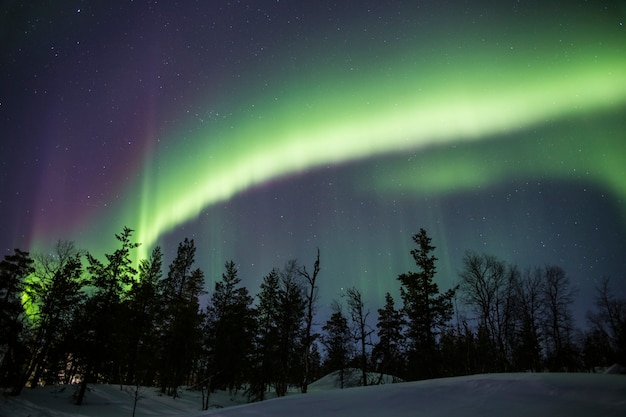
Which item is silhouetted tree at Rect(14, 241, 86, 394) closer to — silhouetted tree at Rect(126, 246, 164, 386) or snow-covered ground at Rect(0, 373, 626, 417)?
silhouetted tree at Rect(126, 246, 164, 386)

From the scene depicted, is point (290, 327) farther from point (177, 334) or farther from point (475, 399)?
point (475, 399)

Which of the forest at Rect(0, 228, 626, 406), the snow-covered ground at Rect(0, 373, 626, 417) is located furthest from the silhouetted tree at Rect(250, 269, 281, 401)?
the snow-covered ground at Rect(0, 373, 626, 417)

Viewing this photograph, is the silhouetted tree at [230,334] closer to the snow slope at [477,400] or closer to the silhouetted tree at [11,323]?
the silhouetted tree at [11,323]

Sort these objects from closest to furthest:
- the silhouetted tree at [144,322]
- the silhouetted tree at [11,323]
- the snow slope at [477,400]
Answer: the snow slope at [477,400] < the silhouetted tree at [11,323] < the silhouetted tree at [144,322]

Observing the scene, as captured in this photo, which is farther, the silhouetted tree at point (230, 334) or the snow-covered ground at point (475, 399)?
the silhouetted tree at point (230, 334)

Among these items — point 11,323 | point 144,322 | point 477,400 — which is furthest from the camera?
point 144,322

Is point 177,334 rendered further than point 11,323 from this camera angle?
Yes

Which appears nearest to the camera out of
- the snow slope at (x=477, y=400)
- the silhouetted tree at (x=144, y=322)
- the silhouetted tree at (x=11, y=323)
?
the snow slope at (x=477, y=400)

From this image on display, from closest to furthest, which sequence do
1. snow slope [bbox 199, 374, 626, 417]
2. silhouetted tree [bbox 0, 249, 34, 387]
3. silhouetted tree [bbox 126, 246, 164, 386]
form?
snow slope [bbox 199, 374, 626, 417]
silhouetted tree [bbox 0, 249, 34, 387]
silhouetted tree [bbox 126, 246, 164, 386]

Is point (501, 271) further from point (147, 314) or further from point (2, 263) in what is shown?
point (2, 263)

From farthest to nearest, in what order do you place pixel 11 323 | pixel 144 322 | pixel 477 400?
pixel 144 322
pixel 11 323
pixel 477 400

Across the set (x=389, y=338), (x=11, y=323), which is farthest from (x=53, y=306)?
(x=389, y=338)

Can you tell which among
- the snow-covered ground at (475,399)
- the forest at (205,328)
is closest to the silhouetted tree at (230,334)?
the forest at (205,328)

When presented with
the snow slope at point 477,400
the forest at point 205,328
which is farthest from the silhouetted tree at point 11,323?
the snow slope at point 477,400
